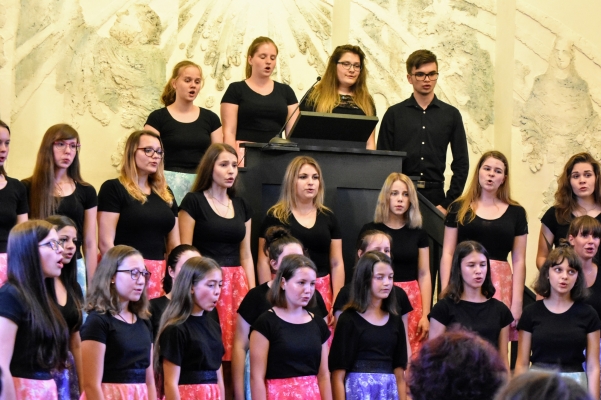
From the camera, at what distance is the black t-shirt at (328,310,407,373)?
4.26m

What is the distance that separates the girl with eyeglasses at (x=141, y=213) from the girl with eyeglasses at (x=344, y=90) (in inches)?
50.1

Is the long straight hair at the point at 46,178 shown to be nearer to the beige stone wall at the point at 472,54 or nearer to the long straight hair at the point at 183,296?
the long straight hair at the point at 183,296

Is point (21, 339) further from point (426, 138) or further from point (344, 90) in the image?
point (426, 138)

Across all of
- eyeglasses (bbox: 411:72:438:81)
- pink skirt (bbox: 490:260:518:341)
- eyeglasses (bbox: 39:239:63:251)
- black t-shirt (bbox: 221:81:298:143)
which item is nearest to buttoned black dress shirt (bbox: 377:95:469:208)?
eyeglasses (bbox: 411:72:438:81)

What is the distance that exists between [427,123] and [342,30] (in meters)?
2.28

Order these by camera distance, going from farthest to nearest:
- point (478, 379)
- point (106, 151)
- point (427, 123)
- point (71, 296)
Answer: point (106, 151) < point (427, 123) < point (71, 296) < point (478, 379)

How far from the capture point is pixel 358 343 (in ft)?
14.0

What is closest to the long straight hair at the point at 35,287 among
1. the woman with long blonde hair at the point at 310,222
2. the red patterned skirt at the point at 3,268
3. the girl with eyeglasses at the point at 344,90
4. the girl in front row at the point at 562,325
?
the red patterned skirt at the point at 3,268

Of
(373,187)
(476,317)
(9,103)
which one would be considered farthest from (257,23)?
(476,317)

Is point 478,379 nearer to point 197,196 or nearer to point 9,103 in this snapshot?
point 197,196

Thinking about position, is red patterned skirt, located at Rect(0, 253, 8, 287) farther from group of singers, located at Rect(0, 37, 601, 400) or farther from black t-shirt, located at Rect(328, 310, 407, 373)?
black t-shirt, located at Rect(328, 310, 407, 373)

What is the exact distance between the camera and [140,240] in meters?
4.46

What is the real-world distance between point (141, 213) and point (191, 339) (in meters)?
0.91

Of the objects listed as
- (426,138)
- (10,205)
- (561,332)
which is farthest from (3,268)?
(426,138)
